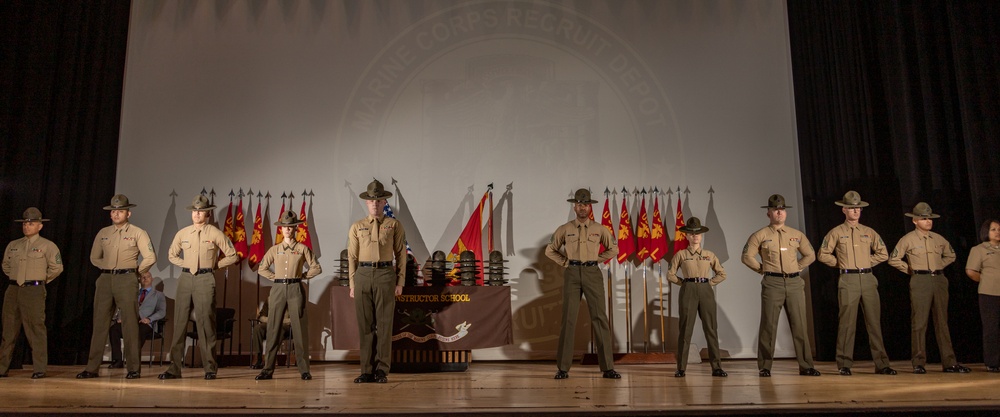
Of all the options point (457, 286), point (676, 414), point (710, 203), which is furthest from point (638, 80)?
point (676, 414)

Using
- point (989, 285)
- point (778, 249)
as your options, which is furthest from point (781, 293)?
point (989, 285)

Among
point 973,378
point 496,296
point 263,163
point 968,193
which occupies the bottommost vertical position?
point 973,378

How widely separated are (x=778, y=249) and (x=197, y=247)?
5.32m

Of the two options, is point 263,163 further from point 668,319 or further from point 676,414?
point 676,414

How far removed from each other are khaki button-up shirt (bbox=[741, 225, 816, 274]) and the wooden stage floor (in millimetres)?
988

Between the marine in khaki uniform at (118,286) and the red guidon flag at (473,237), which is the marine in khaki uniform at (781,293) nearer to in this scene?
the red guidon flag at (473,237)

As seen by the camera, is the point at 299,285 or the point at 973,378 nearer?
the point at 973,378

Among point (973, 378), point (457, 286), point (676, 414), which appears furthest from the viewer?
point (457, 286)

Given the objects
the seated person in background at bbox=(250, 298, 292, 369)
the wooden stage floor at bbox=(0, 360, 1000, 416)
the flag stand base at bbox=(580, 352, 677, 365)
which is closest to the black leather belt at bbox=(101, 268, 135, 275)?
the wooden stage floor at bbox=(0, 360, 1000, 416)

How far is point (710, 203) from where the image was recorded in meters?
8.75

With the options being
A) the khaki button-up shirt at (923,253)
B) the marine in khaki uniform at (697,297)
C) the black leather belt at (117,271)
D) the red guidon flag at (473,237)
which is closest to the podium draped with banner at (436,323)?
the red guidon flag at (473,237)

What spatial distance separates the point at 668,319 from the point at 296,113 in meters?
5.14

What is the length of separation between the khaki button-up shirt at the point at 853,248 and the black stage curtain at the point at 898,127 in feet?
4.41

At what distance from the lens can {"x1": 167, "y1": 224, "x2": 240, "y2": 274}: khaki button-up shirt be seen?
259 inches
